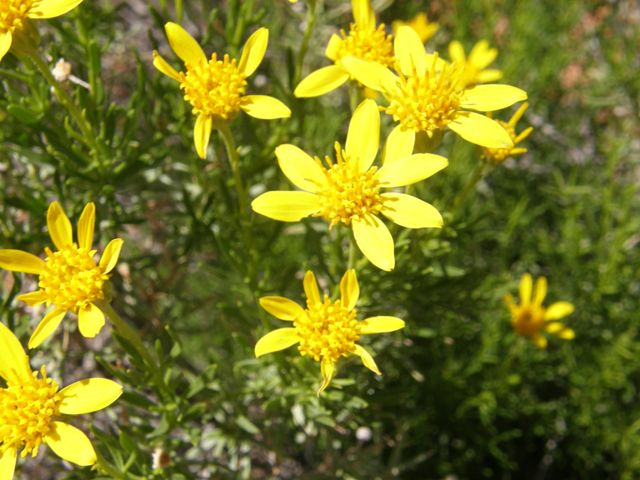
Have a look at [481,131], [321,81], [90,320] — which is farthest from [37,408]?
[481,131]

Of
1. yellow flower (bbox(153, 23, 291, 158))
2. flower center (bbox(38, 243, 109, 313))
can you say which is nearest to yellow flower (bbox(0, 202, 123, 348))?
flower center (bbox(38, 243, 109, 313))

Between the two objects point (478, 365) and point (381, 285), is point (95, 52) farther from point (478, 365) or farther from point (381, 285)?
point (478, 365)

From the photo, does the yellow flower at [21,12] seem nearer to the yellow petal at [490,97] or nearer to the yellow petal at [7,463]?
the yellow petal at [7,463]

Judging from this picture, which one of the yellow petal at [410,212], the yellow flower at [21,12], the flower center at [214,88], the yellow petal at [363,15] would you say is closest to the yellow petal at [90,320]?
the flower center at [214,88]

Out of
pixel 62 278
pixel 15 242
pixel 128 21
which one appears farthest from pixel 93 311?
pixel 128 21

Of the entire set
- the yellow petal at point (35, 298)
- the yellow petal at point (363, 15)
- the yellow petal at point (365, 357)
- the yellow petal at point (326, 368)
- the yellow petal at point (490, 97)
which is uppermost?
the yellow petal at point (363, 15)

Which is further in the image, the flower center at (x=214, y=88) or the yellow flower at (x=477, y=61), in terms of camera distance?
the yellow flower at (x=477, y=61)

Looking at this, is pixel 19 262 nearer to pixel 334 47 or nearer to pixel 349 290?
pixel 349 290
